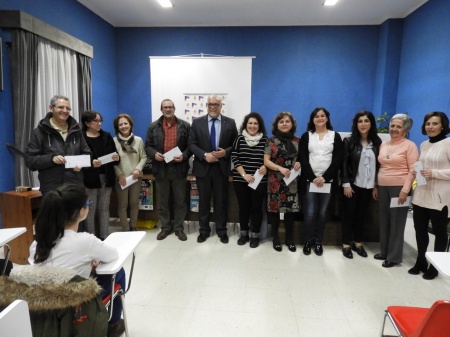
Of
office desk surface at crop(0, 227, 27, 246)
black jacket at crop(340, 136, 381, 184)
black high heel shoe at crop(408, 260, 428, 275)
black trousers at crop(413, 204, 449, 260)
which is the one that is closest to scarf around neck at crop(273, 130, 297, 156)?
black jacket at crop(340, 136, 381, 184)

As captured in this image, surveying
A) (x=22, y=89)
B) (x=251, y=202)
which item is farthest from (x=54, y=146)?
(x=251, y=202)

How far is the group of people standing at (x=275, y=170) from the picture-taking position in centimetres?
257

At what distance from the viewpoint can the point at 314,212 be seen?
302 cm

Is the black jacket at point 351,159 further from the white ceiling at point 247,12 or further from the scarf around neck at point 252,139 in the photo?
the white ceiling at point 247,12

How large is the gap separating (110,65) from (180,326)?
473 centimetres

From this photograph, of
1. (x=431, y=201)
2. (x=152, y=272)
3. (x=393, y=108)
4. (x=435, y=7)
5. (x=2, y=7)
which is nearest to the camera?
(x=431, y=201)

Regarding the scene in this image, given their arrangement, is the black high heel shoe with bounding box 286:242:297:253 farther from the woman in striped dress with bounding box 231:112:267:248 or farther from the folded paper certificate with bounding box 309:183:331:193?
the folded paper certificate with bounding box 309:183:331:193

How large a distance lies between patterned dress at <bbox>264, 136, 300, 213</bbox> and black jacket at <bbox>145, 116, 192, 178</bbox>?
0.90 metres

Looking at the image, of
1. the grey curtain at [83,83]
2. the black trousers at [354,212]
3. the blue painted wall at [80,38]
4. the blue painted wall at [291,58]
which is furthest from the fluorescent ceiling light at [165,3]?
the black trousers at [354,212]

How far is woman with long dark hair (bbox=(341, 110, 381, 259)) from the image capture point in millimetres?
2789

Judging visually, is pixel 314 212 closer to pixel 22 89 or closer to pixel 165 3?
pixel 22 89

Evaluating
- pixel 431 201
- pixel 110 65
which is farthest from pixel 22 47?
pixel 431 201

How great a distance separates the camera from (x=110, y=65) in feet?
17.6

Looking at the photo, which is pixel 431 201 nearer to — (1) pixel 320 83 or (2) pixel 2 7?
(1) pixel 320 83
